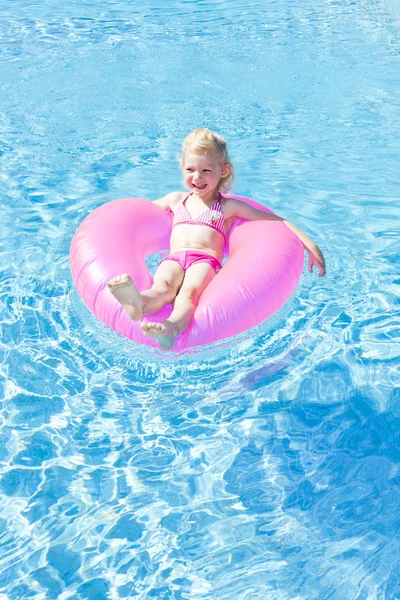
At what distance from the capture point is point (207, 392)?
316 centimetres

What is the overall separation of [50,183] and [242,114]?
73.7 inches

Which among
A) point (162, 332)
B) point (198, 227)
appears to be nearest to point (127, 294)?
point (162, 332)

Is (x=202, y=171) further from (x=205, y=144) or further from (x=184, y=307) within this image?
(x=184, y=307)

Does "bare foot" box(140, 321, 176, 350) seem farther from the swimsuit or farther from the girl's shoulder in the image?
the girl's shoulder

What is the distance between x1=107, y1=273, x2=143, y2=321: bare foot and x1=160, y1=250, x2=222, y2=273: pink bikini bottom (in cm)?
58

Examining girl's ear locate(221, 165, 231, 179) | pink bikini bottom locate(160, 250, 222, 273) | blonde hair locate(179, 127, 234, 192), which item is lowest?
pink bikini bottom locate(160, 250, 222, 273)

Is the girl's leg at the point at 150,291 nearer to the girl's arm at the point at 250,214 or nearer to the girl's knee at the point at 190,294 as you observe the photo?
the girl's knee at the point at 190,294

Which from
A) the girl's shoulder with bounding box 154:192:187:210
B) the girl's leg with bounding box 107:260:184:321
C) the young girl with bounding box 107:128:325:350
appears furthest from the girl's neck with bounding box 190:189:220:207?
the girl's leg with bounding box 107:260:184:321

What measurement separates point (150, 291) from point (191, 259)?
427 millimetres

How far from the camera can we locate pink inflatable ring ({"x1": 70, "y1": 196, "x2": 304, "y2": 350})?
3064 mm

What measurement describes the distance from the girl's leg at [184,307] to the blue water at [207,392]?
0.79 ft

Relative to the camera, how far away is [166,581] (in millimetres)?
2404

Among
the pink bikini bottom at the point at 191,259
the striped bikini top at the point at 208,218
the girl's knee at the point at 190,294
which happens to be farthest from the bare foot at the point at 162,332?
the striped bikini top at the point at 208,218

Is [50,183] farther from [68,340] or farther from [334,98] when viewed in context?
[334,98]
